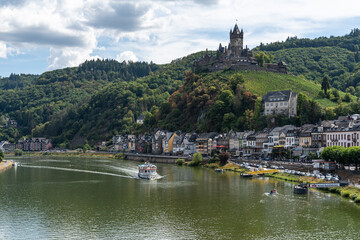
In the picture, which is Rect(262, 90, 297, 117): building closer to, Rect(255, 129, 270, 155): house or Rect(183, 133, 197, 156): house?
Rect(255, 129, 270, 155): house

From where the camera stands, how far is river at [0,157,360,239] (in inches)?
1553

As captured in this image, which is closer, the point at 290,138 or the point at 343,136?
the point at 343,136

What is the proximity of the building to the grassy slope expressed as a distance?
658 inches

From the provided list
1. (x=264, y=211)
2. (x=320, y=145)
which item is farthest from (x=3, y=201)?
(x=320, y=145)

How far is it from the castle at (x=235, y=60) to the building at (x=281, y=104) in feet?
135

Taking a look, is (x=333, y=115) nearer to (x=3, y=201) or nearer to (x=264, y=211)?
(x=264, y=211)

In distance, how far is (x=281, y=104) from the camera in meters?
110

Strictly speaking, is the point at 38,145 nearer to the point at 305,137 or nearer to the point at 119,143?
the point at 119,143

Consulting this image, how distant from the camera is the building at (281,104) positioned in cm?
10956

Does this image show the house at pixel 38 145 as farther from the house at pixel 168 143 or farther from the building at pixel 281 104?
the building at pixel 281 104

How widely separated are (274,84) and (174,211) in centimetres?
10009

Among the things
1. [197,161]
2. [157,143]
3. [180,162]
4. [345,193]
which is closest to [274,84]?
[157,143]

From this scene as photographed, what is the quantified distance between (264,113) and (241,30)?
58621 mm

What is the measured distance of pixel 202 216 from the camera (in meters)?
45.5
